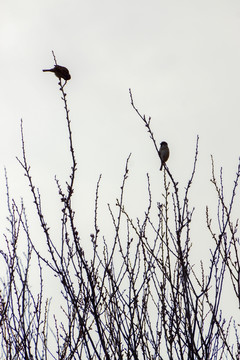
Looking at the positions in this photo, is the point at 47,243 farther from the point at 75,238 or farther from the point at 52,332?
the point at 52,332

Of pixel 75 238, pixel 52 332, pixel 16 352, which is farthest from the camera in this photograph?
pixel 52 332

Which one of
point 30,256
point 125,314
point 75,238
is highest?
point 30,256

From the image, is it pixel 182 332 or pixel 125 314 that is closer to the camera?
pixel 182 332

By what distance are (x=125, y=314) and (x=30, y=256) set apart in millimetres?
1117

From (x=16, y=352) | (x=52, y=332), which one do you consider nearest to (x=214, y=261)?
(x=16, y=352)

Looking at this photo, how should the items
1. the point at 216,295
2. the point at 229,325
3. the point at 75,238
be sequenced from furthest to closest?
the point at 229,325 < the point at 216,295 < the point at 75,238

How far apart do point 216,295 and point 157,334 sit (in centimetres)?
88

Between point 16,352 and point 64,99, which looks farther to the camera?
point 16,352

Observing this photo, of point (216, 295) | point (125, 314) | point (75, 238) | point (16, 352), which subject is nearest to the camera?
point (75, 238)

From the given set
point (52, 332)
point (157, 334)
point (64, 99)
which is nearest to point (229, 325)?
point (157, 334)

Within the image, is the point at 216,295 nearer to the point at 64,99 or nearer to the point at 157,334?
the point at 157,334

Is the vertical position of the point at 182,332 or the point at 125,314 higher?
the point at 125,314

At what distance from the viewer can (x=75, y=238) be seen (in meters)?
3.15

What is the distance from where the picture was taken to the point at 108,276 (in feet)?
13.4
